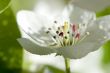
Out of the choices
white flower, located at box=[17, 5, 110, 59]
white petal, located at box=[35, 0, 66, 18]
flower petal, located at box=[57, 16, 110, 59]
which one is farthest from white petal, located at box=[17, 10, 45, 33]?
white petal, located at box=[35, 0, 66, 18]

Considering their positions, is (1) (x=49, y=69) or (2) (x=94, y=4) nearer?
(2) (x=94, y=4)

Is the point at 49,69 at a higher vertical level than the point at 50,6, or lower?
lower

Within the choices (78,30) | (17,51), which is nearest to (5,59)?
(17,51)

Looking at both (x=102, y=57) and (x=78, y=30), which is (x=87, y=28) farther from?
(x=102, y=57)

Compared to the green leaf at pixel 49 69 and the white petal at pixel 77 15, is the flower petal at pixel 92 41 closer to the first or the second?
the white petal at pixel 77 15

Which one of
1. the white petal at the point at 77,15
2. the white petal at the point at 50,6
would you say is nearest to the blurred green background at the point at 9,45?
the white petal at the point at 77,15

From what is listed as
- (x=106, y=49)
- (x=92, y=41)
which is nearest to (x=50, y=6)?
(x=106, y=49)

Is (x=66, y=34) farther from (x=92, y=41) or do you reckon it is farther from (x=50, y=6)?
(x=50, y=6)
